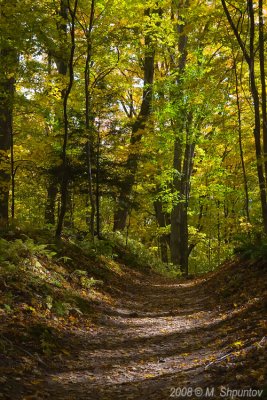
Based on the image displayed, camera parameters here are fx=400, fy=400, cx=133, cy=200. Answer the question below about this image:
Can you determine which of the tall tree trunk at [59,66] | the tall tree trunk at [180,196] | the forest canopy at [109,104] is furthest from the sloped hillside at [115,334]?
the tall tree trunk at [180,196]

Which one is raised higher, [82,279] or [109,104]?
[109,104]

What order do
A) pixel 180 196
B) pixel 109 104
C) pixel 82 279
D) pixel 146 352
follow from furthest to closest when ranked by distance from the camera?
pixel 180 196
pixel 109 104
pixel 82 279
pixel 146 352

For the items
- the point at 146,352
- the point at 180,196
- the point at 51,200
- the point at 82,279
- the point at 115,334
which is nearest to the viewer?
the point at 146,352

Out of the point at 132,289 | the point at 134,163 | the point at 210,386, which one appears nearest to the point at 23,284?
the point at 210,386

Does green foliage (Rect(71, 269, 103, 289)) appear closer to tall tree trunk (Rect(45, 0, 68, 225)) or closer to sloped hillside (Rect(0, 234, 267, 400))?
sloped hillside (Rect(0, 234, 267, 400))

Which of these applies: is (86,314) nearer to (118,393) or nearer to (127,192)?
(118,393)

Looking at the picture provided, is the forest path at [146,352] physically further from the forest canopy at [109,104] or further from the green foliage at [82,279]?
the forest canopy at [109,104]

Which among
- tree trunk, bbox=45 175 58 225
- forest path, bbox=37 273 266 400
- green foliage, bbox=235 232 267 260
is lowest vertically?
forest path, bbox=37 273 266 400

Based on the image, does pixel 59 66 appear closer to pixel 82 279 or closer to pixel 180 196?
pixel 180 196

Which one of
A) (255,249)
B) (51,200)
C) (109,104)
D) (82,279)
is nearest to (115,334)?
(82,279)

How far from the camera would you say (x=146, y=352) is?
19.8ft

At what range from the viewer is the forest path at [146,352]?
14.4 ft

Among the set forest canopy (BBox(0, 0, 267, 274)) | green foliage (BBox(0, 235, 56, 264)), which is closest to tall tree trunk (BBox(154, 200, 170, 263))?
forest canopy (BBox(0, 0, 267, 274))

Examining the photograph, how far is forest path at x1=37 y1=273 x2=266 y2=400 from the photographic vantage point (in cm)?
439
